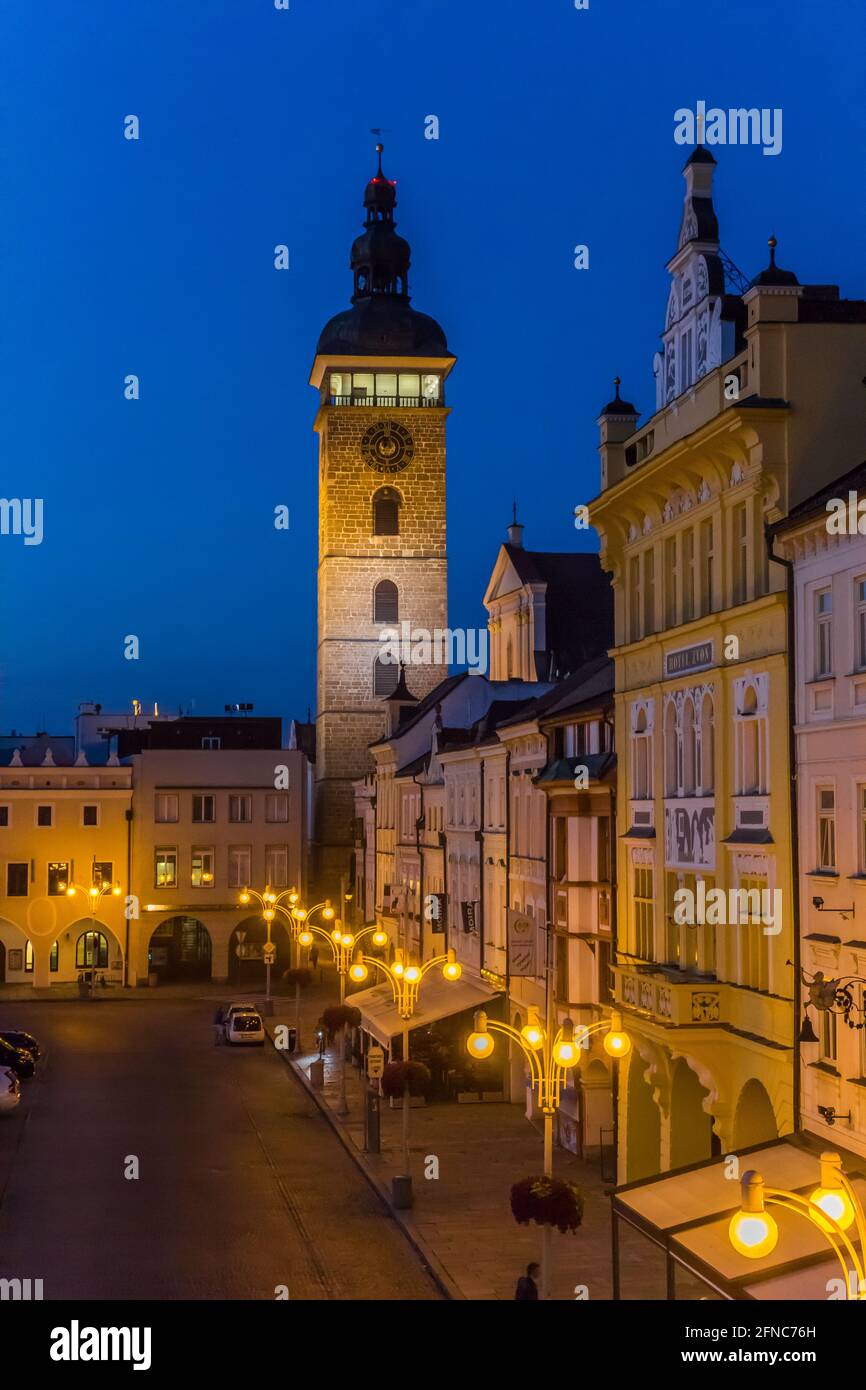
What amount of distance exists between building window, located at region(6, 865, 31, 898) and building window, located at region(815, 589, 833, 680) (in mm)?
64053

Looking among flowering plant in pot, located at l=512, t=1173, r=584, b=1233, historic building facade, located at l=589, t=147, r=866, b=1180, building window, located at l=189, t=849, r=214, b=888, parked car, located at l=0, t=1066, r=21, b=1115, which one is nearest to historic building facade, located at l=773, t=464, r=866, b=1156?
historic building facade, located at l=589, t=147, r=866, b=1180

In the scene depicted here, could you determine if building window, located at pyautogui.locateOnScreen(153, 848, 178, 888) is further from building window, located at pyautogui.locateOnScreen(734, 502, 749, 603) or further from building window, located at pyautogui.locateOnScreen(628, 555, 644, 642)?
building window, located at pyautogui.locateOnScreen(734, 502, 749, 603)

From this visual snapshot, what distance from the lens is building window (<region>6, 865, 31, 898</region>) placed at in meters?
86.2

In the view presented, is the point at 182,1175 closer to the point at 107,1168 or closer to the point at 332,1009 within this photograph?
the point at 107,1168

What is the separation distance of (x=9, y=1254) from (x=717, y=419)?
18359 millimetres

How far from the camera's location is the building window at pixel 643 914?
36.1 meters

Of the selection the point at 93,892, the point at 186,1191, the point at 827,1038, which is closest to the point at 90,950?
the point at 93,892

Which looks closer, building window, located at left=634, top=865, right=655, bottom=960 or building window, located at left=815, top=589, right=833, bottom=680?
building window, located at left=815, top=589, right=833, bottom=680

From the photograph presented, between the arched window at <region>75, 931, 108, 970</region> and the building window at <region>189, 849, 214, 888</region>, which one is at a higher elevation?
the building window at <region>189, 849, 214, 888</region>

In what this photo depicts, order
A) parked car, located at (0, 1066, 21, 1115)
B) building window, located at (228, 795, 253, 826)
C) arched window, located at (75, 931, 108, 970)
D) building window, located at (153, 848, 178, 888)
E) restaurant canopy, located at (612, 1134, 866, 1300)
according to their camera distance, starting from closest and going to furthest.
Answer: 1. restaurant canopy, located at (612, 1134, 866, 1300)
2. parked car, located at (0, 1066, 21, 1115)
3. arched window, located at (75, 931, 108, 970)
4. building window, located at (153, 848, 178, 888)
5. building window, located at (228, 795, 253, 826)

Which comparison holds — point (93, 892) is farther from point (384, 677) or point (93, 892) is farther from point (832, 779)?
point (832, 779)

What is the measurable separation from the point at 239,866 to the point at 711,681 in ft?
194

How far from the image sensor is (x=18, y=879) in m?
86.3

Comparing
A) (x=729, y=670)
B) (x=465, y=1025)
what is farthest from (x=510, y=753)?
(x=729, y=670)
